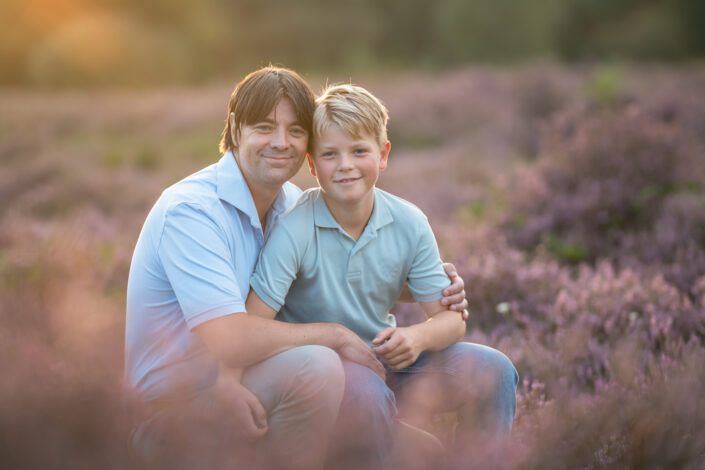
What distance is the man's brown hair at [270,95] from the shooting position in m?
2.41

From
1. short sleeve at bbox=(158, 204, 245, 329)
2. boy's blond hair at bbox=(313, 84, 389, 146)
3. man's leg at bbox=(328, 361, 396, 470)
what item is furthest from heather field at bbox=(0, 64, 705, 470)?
boy's blond hair at bbox=(313, 84, 389, 146)

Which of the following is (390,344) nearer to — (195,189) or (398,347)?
(398,347)

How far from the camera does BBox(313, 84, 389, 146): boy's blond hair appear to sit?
93.4 inches

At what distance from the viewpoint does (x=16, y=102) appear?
1488cm

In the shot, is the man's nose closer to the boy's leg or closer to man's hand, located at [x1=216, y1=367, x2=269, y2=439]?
man's hand, located at [x1=216, y1=367, x2=269, y2=439]

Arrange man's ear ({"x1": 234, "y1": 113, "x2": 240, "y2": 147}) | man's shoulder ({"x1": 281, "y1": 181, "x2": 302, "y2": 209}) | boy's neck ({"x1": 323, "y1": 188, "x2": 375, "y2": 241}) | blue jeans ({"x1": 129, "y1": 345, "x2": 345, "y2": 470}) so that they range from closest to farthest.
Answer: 1. blue jeans ({"x1": 129, "y1": 345, "x2": 345, "y2": 470})
2. boy's neck ({"x1": 323, "y1": 188, "x2": 375, "y2": 241})
3. man's ear ({"x1": 234, "y1": 113, "x2": 240, "y2": 147})
4. man's shoulder ({"x1": 281, "y1": 181, "x2": 302, "y2": 209})

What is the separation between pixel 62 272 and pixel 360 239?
10.2ft

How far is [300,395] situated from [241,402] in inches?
7.9

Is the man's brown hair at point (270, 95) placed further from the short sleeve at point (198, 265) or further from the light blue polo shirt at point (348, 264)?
the short sleeve at point (198, 265)

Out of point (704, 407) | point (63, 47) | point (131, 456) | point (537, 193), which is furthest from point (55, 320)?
point (63, 47)

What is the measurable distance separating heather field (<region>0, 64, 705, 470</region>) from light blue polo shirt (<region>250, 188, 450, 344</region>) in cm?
61

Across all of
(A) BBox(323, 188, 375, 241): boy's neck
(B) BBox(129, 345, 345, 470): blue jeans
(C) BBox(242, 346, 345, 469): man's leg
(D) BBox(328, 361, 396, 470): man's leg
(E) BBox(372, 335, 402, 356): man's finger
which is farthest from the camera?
(A) BBox(323, 188, 375, 241): boy's neck

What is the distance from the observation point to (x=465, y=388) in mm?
2352

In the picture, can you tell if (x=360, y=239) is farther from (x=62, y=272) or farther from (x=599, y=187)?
(x=599, y=187)
